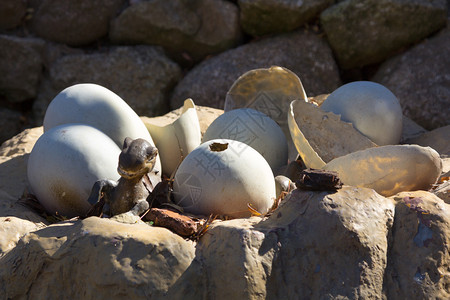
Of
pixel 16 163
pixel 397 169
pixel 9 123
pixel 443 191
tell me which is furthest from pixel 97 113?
pixel 9 123

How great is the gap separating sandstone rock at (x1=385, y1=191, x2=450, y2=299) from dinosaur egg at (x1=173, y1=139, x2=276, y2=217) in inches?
33.7

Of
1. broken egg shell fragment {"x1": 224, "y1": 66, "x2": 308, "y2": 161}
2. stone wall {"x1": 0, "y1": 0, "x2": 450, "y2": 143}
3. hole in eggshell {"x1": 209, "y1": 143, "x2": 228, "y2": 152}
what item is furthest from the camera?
stone wall {"x1": 0, "y1": 0, "x2": 450, "y2": 143}

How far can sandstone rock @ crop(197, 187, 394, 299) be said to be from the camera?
2.52 meters

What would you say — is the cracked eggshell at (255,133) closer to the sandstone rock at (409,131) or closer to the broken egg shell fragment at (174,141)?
the broken egg shell fragment at (174,141)

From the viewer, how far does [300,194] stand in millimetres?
2793

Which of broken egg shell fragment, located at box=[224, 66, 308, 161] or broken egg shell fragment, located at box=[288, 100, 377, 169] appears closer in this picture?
broken egg shell fragment, located at box=[288, 100, 377, 169]

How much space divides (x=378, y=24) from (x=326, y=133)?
2529 mm

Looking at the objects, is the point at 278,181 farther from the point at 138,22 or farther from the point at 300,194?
the point at 138,22

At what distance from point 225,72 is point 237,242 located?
422 cm

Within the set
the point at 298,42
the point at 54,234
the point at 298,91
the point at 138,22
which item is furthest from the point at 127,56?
the point at 54,234

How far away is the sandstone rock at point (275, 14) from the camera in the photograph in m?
6.54

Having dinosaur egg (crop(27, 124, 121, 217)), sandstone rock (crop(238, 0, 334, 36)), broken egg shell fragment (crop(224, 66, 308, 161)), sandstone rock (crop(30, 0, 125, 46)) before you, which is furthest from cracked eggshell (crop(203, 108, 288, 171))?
sandstone rock (crop(30, 0, 125, 46))

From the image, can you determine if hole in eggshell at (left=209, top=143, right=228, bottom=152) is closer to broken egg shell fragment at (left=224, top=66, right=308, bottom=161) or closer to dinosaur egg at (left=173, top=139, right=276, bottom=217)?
dinosaur egg at (left=173, top=139, right=276, bottom=217)

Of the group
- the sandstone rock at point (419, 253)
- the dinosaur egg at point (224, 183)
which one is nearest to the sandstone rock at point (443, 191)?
the sandstone rock at point (419, 253)
